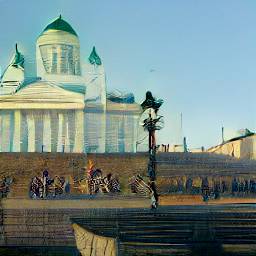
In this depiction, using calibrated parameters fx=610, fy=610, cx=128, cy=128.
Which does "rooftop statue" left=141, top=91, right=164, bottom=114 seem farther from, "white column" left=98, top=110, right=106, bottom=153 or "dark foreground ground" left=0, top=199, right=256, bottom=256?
"white column" left=98, top=110, right=106, bottom=153

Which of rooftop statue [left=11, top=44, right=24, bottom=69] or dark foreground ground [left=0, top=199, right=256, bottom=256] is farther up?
rooftop statue [left=11, top=44, right=24, bottom=69]

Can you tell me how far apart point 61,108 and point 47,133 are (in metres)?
1.34

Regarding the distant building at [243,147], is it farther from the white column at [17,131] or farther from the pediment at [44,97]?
the white column at [17,131]

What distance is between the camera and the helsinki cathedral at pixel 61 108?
24016mm

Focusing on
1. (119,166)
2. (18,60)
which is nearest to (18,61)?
(18,60)

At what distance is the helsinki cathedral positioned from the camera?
24016 mm

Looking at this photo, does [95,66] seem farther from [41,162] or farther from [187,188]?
[187,188]

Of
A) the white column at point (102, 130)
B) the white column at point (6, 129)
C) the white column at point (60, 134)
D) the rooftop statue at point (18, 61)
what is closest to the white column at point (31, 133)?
the white column at point (6, 129)

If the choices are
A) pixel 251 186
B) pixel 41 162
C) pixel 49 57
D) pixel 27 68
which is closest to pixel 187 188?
pixel 251 186

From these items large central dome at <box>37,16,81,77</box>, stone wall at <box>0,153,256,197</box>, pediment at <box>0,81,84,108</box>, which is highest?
large central dome at <box>37,16,81,77</box>

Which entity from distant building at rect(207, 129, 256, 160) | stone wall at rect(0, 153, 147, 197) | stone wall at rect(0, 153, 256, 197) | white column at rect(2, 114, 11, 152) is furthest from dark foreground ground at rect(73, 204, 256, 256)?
white column at rect(2, 114, 11, 152)

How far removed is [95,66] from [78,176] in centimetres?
607

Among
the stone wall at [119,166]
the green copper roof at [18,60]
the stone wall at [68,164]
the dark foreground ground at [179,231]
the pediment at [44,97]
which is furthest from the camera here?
the pediment at [44,97]

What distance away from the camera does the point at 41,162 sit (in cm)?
1769
